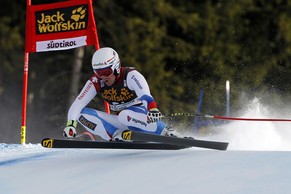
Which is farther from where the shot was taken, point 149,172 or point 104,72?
point 104,72

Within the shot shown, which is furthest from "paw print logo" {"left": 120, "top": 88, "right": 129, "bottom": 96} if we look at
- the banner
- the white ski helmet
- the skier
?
the banner

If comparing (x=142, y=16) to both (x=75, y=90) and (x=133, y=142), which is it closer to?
(x=75, y=90)

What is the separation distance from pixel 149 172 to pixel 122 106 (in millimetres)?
1453

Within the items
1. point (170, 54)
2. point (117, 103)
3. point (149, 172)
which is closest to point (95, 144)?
point (117, 103)

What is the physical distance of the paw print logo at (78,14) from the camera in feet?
27.8

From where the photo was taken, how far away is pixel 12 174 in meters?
6.25

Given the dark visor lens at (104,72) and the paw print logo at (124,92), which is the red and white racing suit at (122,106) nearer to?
the paw print logo at (124,92)

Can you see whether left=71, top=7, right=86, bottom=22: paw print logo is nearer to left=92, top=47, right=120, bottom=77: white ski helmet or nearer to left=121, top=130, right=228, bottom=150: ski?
left=92, top=47, right=120, bottom=77: white ski helmet

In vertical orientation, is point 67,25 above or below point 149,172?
above

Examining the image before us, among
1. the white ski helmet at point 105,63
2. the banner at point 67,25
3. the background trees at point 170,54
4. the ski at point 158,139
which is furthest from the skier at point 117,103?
the background trees at point 170,54

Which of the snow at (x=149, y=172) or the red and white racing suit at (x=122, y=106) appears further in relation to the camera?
the red and white racing suit at (x=122, y=106)

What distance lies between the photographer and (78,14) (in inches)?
333

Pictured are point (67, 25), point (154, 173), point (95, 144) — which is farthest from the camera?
point (67, 25)

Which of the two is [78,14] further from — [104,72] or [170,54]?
[170,54]
